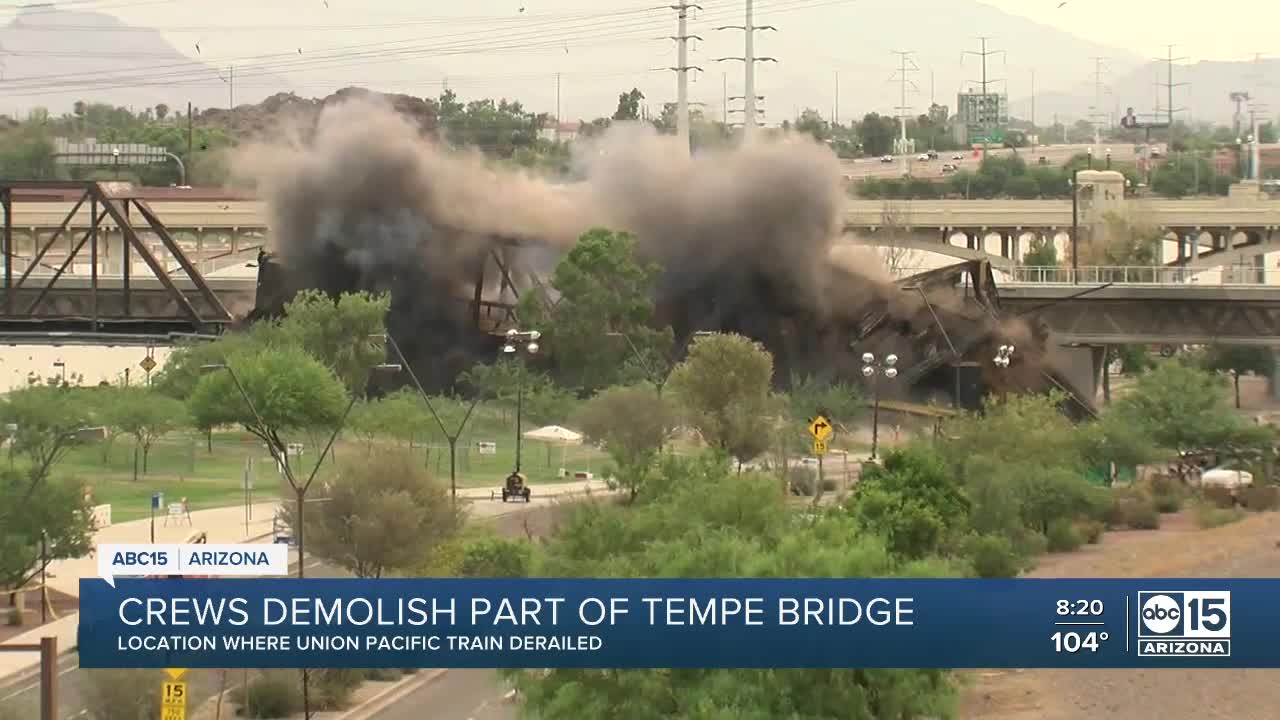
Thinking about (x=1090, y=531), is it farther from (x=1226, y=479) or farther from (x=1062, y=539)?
(x=1226, y=479)

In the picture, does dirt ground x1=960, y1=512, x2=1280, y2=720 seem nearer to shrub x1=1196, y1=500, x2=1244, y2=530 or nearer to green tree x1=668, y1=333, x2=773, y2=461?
shrub x1=1196, y1=500, x2=1244, y2=530

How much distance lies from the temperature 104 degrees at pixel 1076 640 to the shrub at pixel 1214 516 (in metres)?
36.7

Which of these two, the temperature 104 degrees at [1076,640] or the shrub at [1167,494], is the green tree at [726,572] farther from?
the shrub at [1167,494]

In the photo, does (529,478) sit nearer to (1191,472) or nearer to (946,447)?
(946,447)

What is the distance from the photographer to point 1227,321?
8650 centimetres

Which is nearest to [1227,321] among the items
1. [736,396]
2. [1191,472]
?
[1191,472]

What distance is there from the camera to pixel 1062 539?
2254 inches

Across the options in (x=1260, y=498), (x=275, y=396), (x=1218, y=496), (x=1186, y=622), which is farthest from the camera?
(x=275, y=396)

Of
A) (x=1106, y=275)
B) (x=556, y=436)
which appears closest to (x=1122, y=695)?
(x=556, y=436)

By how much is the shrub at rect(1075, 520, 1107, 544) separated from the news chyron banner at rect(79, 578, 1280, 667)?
3396 cm

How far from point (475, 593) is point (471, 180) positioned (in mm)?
61987

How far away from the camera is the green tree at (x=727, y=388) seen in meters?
66.8

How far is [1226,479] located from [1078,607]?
4518 centimetres

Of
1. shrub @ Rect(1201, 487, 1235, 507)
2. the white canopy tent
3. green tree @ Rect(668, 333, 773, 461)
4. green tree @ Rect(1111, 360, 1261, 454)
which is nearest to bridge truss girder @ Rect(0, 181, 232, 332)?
the white canopy tent
